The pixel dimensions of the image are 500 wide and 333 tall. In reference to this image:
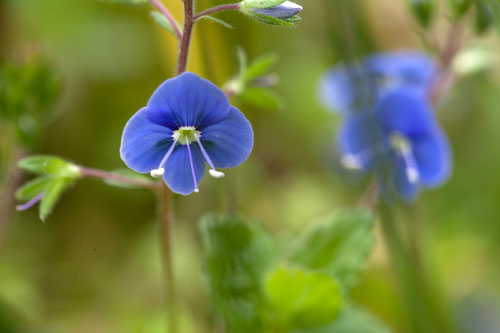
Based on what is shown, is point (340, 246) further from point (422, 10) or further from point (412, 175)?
point (422, 10)

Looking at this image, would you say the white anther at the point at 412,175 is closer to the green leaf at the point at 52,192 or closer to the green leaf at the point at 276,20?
the green leaf at the point at 276,20

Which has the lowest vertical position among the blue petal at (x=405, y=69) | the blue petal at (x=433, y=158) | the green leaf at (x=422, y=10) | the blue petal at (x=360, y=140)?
the blue petal at (x=433, y=158)

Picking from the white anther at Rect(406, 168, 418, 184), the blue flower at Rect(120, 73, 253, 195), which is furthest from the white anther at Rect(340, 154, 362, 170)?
the blue flower at Rect(120, 73, 253, 195)

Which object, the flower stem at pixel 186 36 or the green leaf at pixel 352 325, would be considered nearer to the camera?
the flower stem at pixel 186 36

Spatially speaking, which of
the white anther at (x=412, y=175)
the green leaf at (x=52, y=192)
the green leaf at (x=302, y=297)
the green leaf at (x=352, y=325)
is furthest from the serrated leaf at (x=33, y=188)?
the white anther at (x=412, y=175)

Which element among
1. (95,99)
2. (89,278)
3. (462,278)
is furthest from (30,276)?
(462,278)

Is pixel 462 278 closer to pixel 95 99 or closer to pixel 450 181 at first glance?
pixel 450 181
